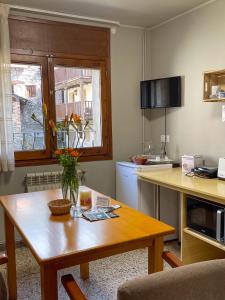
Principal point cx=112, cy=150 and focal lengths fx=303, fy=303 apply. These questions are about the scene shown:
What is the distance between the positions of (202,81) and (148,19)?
3.51 ft

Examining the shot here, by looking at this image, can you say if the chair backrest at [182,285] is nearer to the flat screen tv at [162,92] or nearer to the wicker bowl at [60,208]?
the wicker bowl at [60,208]

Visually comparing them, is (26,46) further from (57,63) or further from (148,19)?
(148,19)

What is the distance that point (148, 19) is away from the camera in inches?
142

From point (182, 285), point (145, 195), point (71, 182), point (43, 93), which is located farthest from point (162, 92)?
point (182, 285)

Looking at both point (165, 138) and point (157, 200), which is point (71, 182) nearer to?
point (157, 200)

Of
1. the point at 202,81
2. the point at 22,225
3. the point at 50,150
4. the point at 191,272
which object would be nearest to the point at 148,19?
the point at 202,81

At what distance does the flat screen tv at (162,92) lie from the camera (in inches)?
137

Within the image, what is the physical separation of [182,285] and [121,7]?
9.62 feet

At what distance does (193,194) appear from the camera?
8.39 feet

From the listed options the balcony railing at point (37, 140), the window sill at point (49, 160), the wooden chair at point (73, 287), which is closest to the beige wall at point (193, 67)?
the window sill at point (49, 160)

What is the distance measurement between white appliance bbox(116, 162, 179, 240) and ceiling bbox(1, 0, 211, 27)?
1701 millimetres

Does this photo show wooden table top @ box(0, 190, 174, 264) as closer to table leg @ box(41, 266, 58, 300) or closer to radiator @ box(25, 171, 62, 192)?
table leg @ box(41, 266, 58, 300)

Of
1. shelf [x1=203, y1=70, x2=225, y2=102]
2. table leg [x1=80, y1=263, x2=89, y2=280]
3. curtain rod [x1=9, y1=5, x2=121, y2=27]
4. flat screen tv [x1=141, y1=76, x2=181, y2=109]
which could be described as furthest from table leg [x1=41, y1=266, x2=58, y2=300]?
curtain rod [x1=9, y1=5, x2=121, y2=27]

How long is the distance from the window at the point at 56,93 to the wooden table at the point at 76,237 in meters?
1.43
